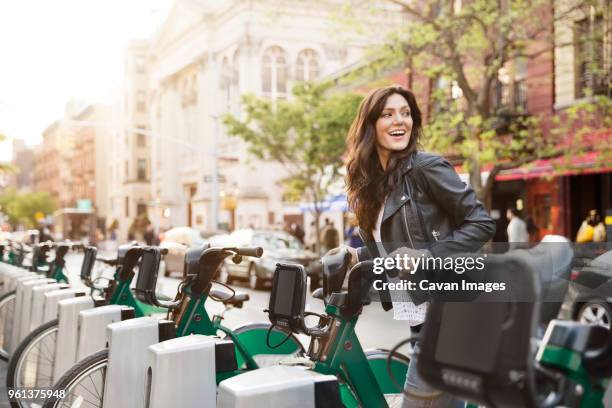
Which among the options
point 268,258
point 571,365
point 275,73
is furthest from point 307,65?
point 571,365

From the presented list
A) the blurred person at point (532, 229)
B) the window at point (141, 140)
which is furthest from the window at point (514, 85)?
the window at point (141, 140)

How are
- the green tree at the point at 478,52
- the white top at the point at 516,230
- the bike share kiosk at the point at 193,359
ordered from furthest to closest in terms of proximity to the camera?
1. the green tree at the point at 478,52
2. the white top at the point at 516,230
3. the bike share kiosk at the point at 193,359

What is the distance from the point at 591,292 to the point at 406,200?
0.80 metres

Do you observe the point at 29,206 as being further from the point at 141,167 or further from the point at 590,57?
the point at 590,57

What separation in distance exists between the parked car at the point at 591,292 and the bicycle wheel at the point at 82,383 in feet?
8.30

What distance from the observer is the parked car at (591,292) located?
2.37 m

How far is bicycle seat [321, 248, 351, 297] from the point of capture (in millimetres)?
3221

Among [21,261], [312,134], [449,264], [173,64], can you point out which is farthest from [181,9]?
[449,264]

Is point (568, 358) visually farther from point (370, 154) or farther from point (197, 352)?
point (197, 352)

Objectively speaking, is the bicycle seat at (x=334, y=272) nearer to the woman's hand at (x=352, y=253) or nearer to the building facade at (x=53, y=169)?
the woman's hand at (x=352, y=253)

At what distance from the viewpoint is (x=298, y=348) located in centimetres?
473

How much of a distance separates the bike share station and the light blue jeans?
0.09m

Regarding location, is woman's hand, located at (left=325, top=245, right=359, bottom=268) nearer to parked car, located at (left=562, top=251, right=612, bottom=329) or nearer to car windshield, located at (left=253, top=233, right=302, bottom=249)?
parked car, located at (left=562, top=251, right=612, bottom=329)

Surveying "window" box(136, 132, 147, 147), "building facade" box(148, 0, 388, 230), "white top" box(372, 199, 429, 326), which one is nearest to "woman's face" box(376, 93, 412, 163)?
"white top" box(372, 199, 429, 326)
